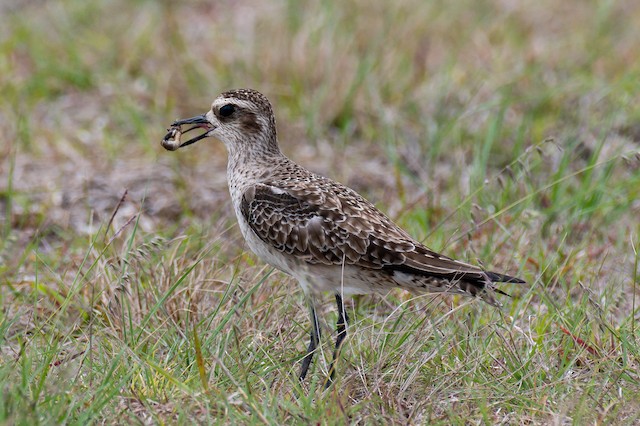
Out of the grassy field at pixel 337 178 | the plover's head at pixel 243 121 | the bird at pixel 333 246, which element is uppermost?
the plover's head at pixel 243 121

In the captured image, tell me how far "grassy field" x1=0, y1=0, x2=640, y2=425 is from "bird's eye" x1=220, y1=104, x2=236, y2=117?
668 mm

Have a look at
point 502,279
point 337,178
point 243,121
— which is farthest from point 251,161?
point 337,178

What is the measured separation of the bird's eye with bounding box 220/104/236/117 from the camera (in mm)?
5973

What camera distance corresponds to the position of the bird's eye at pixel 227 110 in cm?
597

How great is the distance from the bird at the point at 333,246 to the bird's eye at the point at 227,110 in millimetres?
425

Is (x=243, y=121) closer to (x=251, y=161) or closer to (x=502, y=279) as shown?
(x=251, y=161)

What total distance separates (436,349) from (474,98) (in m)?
4.80

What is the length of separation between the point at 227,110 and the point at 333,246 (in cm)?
115

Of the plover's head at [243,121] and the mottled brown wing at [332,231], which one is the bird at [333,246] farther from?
the plover's head at [243,121]

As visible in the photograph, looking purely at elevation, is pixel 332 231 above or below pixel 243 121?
below

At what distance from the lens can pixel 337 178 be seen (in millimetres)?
8172

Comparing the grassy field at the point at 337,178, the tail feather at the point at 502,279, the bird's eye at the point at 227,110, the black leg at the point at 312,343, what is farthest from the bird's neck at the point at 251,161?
the tail feather at the point at 502,279

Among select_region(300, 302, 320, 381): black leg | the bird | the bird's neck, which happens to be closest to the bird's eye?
the bird's neck

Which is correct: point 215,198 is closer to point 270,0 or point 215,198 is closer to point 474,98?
point 474,98
